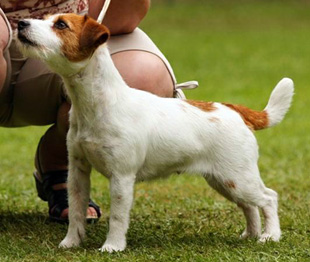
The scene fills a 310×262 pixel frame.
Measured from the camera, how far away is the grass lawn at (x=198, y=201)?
4281 millimetres

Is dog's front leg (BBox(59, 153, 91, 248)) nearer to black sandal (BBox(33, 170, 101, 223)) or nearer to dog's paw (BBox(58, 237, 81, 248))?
dog's paw (BBox(58, 237, 81, 248))

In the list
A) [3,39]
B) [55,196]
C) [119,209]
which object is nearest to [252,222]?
[119,209]

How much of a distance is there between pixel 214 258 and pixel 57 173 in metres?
1.65

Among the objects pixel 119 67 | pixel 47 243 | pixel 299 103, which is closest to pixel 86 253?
pixel 47 243

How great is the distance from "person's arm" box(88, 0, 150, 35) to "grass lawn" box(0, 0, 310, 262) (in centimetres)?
91

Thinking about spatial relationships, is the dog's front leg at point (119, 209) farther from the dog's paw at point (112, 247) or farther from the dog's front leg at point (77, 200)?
the dog's front leg at point (77, 200)

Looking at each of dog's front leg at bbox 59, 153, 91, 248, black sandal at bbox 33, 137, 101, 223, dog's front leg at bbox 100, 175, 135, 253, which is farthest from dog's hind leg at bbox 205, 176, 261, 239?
black sandal at bbox 33, 137, 101, 223

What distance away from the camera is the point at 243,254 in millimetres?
4145

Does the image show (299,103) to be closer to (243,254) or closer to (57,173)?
(57,173)

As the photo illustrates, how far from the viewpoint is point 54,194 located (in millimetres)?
5379

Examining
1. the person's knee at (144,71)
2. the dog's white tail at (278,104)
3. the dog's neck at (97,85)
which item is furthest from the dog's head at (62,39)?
the dog's white tail at (278,104)

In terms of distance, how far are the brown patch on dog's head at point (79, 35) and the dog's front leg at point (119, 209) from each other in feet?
2.04

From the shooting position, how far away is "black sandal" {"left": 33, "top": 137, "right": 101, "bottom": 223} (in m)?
5.25

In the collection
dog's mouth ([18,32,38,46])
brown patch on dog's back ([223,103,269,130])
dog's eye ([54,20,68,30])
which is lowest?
brown patch on dog's back ([223,103,269,130])
